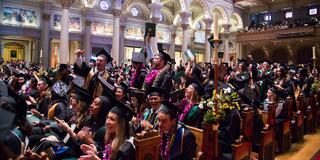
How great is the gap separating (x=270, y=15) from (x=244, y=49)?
5163 mm

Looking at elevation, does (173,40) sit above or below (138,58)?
above

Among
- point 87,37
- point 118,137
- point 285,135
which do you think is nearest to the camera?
point 118,137

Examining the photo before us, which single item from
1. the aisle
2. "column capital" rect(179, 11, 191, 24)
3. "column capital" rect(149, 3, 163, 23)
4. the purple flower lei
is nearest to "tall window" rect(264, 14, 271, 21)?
"column capital" rect(179, 11, 191, 24)

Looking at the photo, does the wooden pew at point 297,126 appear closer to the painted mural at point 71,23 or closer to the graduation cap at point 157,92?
the graduation cap at point 157,92

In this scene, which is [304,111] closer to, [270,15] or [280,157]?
[280,157]

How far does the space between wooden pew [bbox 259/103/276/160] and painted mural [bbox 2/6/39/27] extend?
19919 mm

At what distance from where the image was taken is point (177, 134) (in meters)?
3.38

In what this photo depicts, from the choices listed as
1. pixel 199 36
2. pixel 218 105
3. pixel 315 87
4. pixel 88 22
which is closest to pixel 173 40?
pixel 199 36

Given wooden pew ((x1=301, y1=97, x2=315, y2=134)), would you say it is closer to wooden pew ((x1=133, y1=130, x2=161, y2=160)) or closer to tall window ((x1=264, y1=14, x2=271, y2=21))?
wooden pew ((x1=133, y1=130, x2=161, y2=160))

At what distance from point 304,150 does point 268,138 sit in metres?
1.87

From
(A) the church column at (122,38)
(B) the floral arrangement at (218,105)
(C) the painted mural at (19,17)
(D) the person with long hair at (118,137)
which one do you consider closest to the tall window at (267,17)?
(A) the church column at (122,38)

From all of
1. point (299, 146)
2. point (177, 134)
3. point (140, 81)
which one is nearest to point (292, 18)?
point (299, 146)

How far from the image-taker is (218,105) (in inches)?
170

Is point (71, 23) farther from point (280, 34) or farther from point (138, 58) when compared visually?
point (280, 34)
